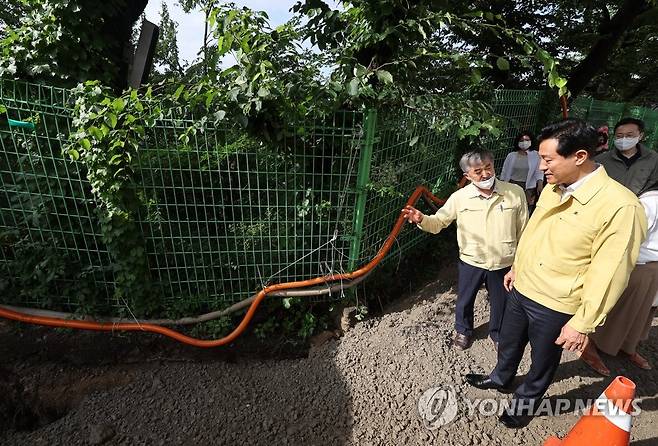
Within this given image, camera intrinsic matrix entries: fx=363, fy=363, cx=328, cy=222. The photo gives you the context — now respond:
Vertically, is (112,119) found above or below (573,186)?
above

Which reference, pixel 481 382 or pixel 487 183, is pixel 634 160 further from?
pixel 481 382

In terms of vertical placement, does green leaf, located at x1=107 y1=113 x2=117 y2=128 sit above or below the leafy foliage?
below

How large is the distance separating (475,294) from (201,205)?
2306 millimetres

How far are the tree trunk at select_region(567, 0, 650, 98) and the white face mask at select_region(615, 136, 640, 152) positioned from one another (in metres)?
6.87

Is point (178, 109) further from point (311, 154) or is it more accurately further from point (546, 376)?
point (546, 376)

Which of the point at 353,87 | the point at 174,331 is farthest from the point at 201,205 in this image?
the point at 353,87

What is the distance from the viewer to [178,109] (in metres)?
2.56

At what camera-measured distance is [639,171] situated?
3018 mm

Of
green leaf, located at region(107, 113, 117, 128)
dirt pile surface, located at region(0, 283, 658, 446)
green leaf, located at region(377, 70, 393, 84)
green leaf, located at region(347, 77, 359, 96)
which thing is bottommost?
dirt pile surface, located at region(0, 283, 658, 446)

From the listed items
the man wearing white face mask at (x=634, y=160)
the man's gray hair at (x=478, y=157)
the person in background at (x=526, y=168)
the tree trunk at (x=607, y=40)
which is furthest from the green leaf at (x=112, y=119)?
the tree trunk at (x=607, y=40)

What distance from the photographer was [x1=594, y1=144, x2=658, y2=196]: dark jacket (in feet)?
9.65

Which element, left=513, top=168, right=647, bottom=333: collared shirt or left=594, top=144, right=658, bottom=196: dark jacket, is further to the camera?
left=594, top=144, right=658, bottom=196: dark jacket

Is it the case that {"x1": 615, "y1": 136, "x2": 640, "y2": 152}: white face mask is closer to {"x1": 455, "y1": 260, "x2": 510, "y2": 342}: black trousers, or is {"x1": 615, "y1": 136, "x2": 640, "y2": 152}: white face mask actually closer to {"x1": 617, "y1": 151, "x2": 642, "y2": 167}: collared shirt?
{"x1": 617, "y1": 151, "x2": 642, "y2": 167}: collared shirt

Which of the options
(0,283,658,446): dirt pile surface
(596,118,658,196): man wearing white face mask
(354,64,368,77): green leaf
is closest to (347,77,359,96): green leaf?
(354,64,368,77): green leaf
